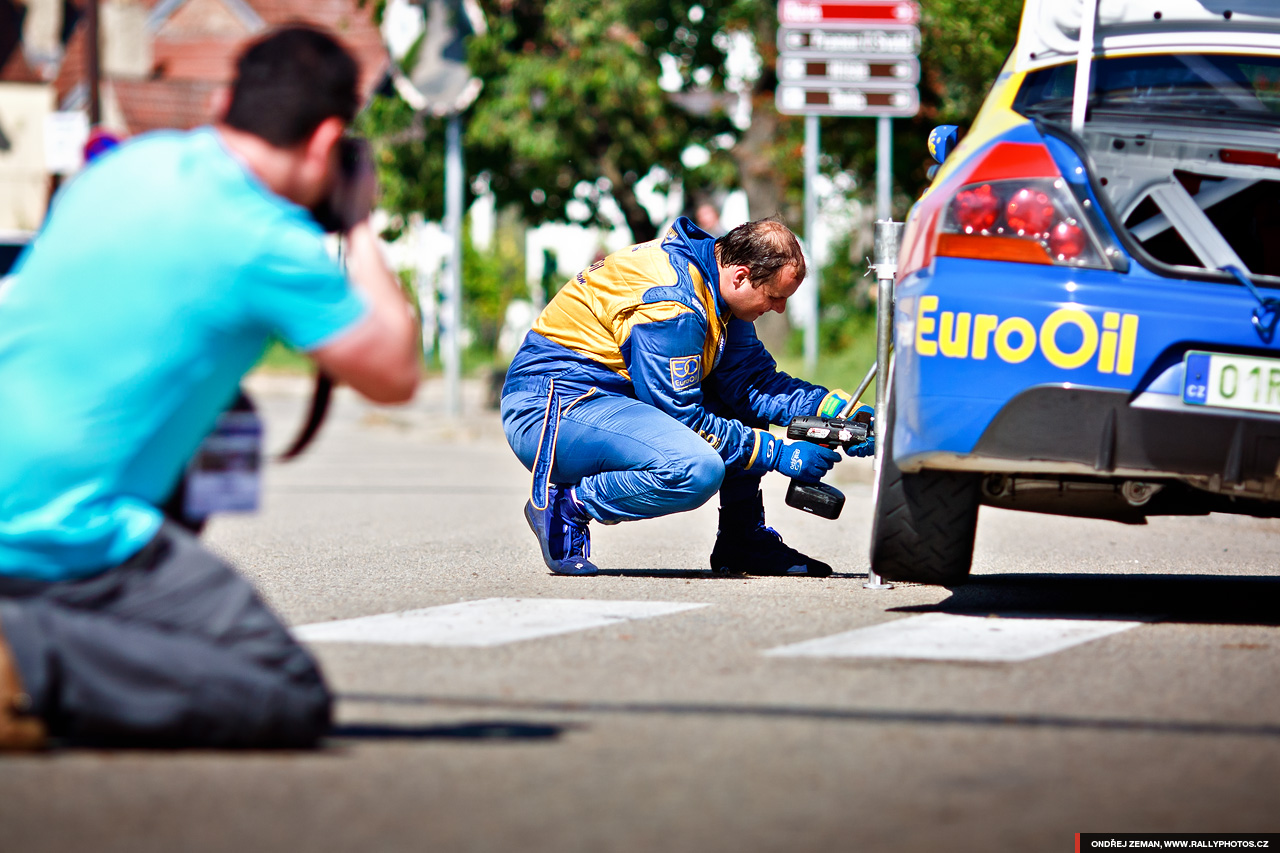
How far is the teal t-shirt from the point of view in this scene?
3.12 metres

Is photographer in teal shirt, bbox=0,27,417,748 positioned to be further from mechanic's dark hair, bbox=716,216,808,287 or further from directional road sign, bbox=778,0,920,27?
directional road sign, bbox=778,0,920,27

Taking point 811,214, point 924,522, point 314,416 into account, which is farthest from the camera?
point 811,214

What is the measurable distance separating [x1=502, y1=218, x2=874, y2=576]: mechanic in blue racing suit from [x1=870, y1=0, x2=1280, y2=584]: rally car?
0.97 meters

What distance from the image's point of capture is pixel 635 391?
6023mm

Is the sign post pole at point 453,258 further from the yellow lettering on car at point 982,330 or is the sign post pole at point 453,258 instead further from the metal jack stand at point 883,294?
→ the yellow lettering on car at point 982,330

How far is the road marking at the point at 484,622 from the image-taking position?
4.47 meters

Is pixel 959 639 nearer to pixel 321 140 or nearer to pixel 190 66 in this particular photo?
pixel 321 140

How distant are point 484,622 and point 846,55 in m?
9.34

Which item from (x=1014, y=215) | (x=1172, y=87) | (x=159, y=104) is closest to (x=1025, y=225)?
(x=1014, y=215)

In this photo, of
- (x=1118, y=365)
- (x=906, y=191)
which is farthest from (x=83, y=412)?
(x=906, y=191)

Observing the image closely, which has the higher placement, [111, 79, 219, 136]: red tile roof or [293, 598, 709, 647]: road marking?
[111, 79, 219, 136]: red tile roof

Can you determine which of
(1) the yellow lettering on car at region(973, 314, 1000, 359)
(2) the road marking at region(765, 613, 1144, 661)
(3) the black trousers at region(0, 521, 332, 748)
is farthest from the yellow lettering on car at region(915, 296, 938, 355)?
Result: (3) the black trousers at region(0, 521, 332, 748)

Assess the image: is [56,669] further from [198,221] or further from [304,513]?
[304,513]

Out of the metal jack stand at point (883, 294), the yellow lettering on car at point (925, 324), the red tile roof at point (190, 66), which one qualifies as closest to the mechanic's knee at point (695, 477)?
the metal jack stand at point (883, 294)
